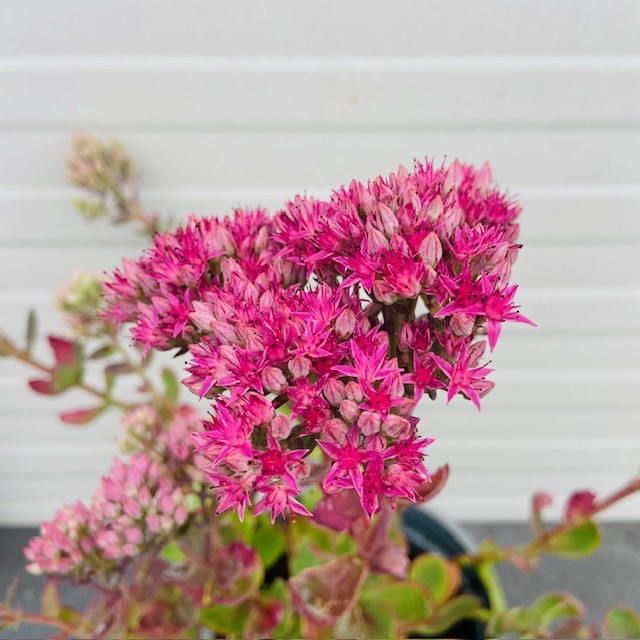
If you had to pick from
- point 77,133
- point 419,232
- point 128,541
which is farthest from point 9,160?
point 419,232

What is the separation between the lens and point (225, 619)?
650 millimetres

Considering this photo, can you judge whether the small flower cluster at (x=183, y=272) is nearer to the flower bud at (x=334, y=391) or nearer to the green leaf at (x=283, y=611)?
the flower bud at (x=334, y=391)

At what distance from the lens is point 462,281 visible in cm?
38

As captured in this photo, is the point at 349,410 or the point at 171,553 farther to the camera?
the point at 171,553

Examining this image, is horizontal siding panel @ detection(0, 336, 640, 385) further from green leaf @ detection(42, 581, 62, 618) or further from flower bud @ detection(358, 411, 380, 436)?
flower bud @ detection(358, 411, 380, 436)

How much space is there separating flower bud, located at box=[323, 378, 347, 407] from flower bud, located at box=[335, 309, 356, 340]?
3cm

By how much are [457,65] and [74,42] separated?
463mm

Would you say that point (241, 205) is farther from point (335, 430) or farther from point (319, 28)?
point (335, 430)

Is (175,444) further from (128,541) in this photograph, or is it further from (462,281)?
(462,281)

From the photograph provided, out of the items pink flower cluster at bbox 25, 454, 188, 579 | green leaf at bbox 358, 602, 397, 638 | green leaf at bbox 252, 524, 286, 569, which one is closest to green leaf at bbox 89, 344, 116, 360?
pink flower cluster at bbox 25, 454, 188, 579

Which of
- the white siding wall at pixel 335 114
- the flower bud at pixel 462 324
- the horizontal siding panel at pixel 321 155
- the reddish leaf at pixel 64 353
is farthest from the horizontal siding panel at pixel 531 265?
the flower bud at pixel 462 324

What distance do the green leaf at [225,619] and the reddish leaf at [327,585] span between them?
0.13 metres

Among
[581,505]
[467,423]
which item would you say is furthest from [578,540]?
[467,423]

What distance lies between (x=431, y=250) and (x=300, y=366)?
0.11 metres
